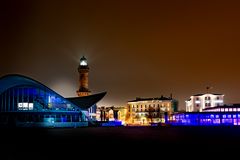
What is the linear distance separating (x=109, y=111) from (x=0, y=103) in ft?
273

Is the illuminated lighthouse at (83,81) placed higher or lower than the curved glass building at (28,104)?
higher

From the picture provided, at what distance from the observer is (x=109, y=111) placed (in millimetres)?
151500

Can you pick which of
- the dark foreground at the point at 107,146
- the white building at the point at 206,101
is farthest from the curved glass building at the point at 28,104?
the white building at the point at 206,101

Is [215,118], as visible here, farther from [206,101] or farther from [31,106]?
[31,106]

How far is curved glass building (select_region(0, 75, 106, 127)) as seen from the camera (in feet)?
231

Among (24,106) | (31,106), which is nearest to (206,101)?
(31,106)

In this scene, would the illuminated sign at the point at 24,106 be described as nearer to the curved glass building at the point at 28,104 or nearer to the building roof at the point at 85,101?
the curved glass building at the point at 28,104

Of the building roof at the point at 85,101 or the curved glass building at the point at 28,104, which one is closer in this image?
the curved glass building at the point at 28,104

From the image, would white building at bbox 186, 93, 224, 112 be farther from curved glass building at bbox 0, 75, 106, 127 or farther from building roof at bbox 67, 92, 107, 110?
A: curved glass building at bbox 0, 75, 106, 127

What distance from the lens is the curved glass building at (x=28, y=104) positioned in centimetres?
7038

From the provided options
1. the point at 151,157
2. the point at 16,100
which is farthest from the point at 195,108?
the point at 151,157

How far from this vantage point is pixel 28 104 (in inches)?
2805

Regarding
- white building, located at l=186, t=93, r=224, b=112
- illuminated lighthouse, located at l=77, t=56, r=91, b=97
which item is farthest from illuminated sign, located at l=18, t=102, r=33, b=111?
white building, located at l=186, t=93, r=224, b=112

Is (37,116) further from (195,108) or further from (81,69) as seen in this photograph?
(195,108)
